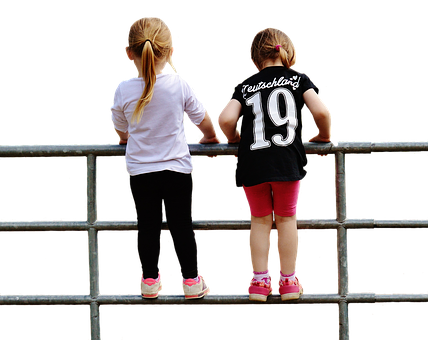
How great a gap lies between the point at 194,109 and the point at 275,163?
18.7 inches

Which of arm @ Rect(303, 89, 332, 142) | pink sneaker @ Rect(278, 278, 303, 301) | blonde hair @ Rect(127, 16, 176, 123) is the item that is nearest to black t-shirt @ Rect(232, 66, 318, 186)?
arm @ Rect(303, 89, 332, 142)

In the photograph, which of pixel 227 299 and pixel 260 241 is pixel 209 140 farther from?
pixel 227 299

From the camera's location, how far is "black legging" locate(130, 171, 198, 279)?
2385 millimetres

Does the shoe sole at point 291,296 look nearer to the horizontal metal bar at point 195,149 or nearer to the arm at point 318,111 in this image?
the horizontal metal bar at point 195,149

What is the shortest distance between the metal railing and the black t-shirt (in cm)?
13

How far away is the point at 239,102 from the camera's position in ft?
8.13

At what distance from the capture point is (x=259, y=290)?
8.08 ft

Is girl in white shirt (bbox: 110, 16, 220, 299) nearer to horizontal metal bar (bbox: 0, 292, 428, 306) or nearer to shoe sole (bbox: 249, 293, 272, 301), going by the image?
horizontal metal bar (bbox: 0, 292, 428, 306)

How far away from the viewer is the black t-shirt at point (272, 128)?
2.34 meters

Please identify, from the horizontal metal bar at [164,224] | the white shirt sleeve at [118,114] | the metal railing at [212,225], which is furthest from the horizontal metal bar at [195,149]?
the horizontal metal bar at [164,224]

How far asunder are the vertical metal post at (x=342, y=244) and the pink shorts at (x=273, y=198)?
9.3 inches

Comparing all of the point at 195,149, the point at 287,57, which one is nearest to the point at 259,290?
the point at 195,149

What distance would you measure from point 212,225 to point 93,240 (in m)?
0.61

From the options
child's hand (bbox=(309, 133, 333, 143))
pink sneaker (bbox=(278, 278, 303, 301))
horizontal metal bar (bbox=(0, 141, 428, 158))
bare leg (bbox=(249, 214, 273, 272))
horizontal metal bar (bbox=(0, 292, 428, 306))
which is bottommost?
horizontal metal bar (bbox=(0, 292, 428, 306))
